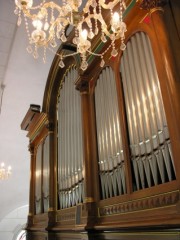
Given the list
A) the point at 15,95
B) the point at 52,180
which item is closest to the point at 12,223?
the point at 15,95

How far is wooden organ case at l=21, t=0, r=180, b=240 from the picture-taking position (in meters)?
2.46

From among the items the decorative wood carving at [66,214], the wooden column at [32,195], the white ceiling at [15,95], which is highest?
the white ceiling at [15,95]

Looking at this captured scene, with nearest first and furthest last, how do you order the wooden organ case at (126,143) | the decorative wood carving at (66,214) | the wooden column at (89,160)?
the wooden organ case at (126,143) → the wooden column at (89,160) → the decorative wood carving at (66,214)

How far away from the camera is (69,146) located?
4703 millimetres

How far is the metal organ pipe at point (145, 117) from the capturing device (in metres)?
2.51

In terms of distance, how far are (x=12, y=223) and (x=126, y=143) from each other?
12335 mm

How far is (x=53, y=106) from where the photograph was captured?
5730mm

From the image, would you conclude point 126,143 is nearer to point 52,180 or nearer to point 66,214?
point 66,214

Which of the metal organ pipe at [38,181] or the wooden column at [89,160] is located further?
the metal organ pipe at [38,181]

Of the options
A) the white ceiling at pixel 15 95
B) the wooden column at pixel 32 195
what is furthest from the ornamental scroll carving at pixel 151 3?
the wooden column at pixel 32 195

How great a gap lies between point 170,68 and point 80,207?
2.38 m

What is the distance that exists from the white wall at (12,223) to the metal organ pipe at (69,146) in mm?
9918

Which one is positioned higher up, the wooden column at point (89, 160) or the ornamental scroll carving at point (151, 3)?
the ornamental scroll carving at point (151, 3)

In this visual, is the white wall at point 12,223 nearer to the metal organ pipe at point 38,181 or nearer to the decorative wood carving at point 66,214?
the metal organ pipe at point 38,181
